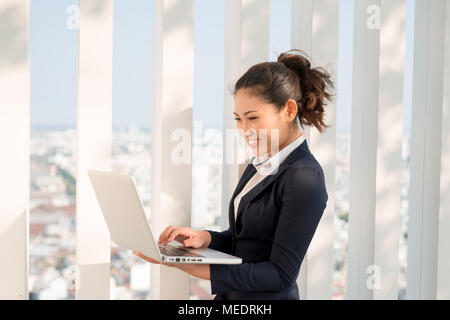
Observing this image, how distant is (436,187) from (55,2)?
1.79 m

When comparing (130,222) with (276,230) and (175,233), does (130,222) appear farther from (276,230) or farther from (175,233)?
(276,230)

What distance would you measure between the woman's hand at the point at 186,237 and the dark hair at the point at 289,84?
50cm

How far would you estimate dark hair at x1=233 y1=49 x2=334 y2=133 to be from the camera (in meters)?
1.46

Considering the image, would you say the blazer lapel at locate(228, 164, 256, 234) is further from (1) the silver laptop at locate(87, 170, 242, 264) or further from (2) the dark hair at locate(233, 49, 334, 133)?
(2) the dark hair at locate(233, 49, 334, 133)

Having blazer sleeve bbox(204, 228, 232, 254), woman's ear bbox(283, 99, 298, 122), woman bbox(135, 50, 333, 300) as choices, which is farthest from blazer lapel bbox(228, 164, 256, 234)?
woman's ear bbox(283, 99, 298, 122)

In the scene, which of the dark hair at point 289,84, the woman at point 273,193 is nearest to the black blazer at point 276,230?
the woman at point 273,193

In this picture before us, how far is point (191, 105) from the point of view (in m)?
1.80

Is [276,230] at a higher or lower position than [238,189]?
lower

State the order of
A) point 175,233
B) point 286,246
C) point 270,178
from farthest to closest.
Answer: point 175,233
point 270,178
point 286,246

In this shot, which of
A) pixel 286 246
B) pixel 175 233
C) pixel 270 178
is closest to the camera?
pixel 286 246

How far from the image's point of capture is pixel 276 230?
136 cm

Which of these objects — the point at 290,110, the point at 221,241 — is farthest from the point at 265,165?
the point at 221,241

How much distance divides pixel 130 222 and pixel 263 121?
49 cm

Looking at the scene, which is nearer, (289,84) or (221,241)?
(289,84)
